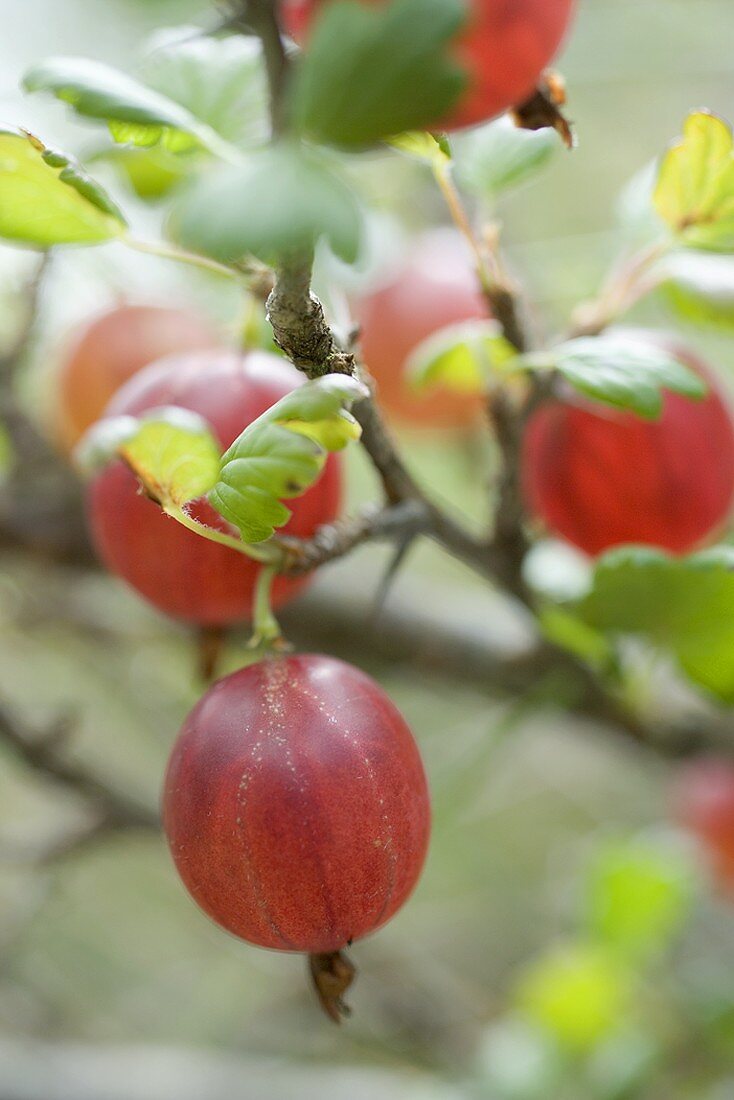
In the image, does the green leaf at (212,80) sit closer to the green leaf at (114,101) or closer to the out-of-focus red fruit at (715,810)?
the green leaf at (114,101)

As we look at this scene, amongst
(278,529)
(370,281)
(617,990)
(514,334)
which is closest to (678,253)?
(514,334)

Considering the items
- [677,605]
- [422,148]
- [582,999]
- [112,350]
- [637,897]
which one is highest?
[422,148]

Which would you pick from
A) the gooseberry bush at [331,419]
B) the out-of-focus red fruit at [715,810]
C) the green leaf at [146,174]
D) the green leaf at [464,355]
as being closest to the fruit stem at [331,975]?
the gooseberry bush at [331,419]

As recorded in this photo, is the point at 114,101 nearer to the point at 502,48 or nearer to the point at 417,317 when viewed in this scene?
the point at 502,48

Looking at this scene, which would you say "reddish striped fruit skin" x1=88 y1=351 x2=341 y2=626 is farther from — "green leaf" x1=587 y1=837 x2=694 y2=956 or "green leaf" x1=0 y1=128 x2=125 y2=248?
"green leaf" x1=587 y1=837 x2=694 y2=956

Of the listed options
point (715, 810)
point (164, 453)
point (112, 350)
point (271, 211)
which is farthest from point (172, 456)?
point (715, 810)

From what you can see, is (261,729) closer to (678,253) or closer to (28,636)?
(678,253)
